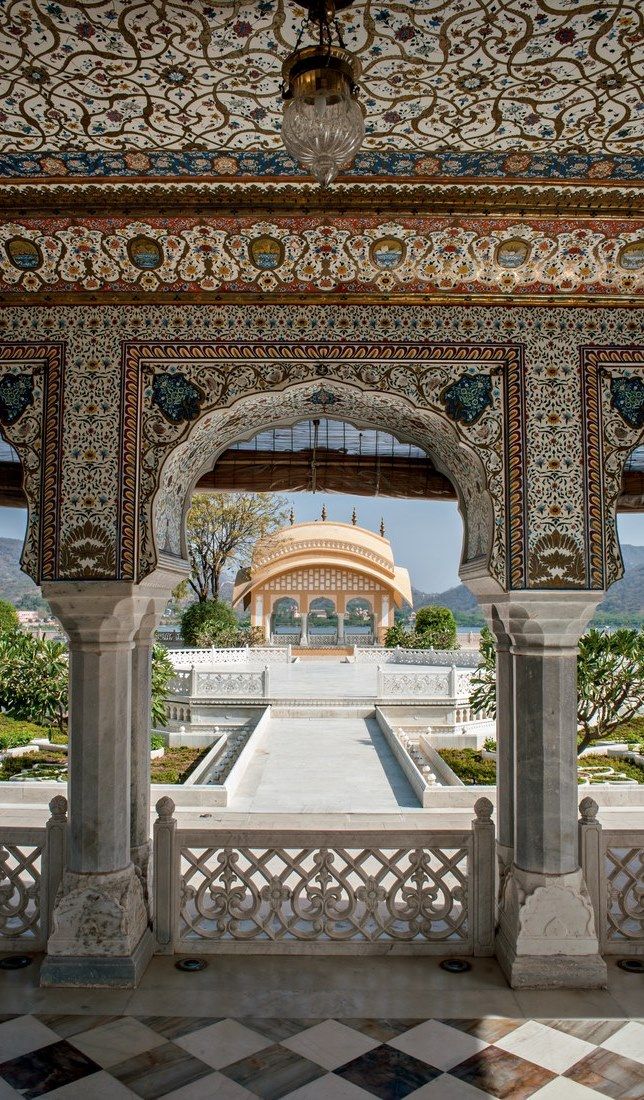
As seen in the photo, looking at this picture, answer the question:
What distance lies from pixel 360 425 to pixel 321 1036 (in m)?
3.17

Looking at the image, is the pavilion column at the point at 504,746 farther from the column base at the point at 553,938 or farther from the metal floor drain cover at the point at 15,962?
the metal floor drain cover at the point at 15,962

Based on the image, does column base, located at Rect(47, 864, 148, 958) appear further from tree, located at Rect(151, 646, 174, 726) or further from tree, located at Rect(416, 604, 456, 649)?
tree, located at Rect(416, 604, 456, 649)

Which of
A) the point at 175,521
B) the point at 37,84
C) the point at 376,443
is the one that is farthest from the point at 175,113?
the point at 376,443

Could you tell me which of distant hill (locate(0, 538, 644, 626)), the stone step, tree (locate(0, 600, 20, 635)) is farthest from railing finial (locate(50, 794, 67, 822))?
distant hill (locate(0, 538, 644, 626))

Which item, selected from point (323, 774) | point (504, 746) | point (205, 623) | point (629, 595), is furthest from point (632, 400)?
point (629, 595)

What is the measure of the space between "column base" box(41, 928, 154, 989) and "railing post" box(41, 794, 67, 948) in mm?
287

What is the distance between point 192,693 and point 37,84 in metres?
11.1

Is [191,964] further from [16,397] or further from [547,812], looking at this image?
[16,397]

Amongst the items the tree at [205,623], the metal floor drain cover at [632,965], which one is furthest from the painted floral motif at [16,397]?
the tree at [205,623]

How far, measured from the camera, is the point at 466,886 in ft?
13.0

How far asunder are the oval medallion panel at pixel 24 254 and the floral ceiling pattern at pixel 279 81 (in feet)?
1.40

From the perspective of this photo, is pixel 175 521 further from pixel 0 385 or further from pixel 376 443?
pixel 376 443

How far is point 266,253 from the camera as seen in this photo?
368cm

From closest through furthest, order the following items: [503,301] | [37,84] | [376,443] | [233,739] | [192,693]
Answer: [37,84], [503,301], [376,443], [233,739], [192,693]
